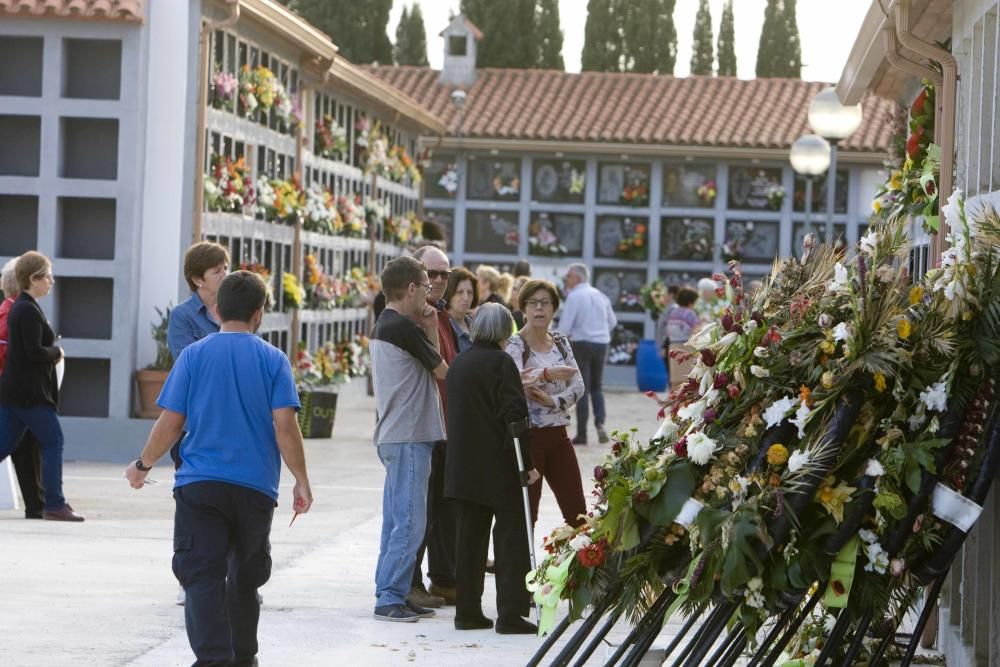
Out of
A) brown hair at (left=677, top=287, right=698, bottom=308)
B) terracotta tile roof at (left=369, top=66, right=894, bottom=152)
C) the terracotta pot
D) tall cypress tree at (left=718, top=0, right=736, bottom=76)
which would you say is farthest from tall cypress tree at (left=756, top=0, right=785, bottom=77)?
the terracotta pot

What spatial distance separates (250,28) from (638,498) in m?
11.5

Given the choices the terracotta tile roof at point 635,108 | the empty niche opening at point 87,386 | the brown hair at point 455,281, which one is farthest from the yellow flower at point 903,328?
the terracotta tile roof at point 635,108

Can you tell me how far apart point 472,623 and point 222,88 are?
8.22 meters

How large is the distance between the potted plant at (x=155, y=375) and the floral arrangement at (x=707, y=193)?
588 inches

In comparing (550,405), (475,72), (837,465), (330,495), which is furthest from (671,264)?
(837,465)

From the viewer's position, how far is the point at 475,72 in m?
32.2

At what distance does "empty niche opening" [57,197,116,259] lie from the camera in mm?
13727

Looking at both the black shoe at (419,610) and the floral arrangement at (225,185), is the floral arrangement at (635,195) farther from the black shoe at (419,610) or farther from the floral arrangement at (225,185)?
the black shoe at (419,610)

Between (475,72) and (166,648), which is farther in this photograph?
(475,72)

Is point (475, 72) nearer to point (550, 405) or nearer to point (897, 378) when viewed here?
point (550, 405)

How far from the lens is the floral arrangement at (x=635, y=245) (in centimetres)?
2728

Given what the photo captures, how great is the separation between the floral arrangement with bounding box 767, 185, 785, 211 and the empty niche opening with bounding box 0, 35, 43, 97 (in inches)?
616

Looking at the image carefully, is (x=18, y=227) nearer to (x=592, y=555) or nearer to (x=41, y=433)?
(x=41, y=433)

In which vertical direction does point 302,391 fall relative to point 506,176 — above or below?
below
